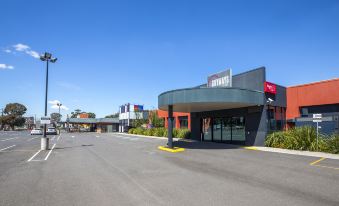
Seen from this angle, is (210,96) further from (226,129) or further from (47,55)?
(47,55)

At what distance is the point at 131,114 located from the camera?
6538cm

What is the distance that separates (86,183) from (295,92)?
23.9 m

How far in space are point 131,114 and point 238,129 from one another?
142 feet

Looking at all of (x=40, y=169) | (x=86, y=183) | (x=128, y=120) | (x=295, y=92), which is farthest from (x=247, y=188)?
(x=128, y=120)

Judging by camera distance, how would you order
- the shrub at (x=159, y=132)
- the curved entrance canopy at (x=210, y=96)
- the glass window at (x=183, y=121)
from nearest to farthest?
the curved entrance canopy at (x=210, y=96)
the shrub at (x=159, y=132)
the glass window at (x=183, y=121)

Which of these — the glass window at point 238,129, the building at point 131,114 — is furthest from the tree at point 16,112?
the glass window at point 238,129

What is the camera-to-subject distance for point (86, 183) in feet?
31.4

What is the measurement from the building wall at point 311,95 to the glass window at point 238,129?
603cm

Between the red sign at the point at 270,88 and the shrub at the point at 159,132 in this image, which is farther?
the shrub at the point at 159,132

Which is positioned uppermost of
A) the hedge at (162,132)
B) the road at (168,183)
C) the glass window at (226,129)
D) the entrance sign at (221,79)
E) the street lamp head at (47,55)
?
the street lamp head at (47,55)

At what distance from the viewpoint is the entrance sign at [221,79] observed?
956 inches

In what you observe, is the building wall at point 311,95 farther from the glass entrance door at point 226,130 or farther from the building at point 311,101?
the glass entrance door at point 226,130

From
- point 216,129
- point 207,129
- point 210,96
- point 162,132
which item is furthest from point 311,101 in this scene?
point 162,132

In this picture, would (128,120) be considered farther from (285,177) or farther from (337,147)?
(285,177)
